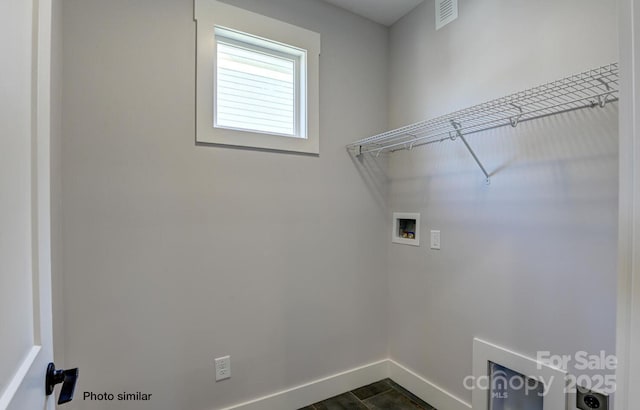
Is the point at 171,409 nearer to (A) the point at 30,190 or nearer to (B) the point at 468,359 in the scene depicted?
(A) the point at 30,190

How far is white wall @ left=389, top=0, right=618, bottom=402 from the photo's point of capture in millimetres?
1266

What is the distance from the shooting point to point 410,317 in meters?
2.11

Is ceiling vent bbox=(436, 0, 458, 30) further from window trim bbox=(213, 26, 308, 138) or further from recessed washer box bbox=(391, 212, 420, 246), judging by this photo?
recessed washer box bbox=(391, 212, 420, 246)

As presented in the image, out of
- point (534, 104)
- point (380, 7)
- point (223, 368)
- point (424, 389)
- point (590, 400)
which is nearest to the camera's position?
point (590, 400)

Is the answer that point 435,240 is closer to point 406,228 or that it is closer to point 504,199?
point 406,228

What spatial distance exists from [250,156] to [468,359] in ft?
5.59

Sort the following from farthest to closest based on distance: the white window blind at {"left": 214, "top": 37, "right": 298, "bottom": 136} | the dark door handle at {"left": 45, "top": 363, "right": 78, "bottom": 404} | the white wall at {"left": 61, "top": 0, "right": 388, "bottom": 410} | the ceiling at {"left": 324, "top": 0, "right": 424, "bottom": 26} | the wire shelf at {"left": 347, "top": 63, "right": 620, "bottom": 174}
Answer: the ceiling at {"left": 324, "top": 0, "right": 424, "bottom": 26} < the white window blind at {"left": 214, "top": 37, "right": 298, "bottom": 136} < the white wall at {"left": 61, "top": 0, "right": 388, "bottom": 410} < the wire shelf at {"left": 347, "top": 63, "right": 620, "bottom": 174} < the dark door handle at {"left": 45, "top": 363, "right": 78, "bottom": 404}

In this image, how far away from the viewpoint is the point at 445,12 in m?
1.88

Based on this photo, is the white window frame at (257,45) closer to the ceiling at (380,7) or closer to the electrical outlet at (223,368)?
the ceiling at (380,7)

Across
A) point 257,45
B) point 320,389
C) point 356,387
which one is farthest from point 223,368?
point 257,45

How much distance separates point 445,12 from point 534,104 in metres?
0.87

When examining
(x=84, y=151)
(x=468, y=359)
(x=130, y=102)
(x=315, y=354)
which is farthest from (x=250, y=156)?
(x=468, y=359)

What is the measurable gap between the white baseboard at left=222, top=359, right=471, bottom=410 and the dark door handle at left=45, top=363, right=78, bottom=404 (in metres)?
1.20

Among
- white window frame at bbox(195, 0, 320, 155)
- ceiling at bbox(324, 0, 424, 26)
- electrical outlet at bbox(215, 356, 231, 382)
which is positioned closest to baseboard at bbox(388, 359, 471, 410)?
electrical outlet at bbox(215, 356, 231, 382)
